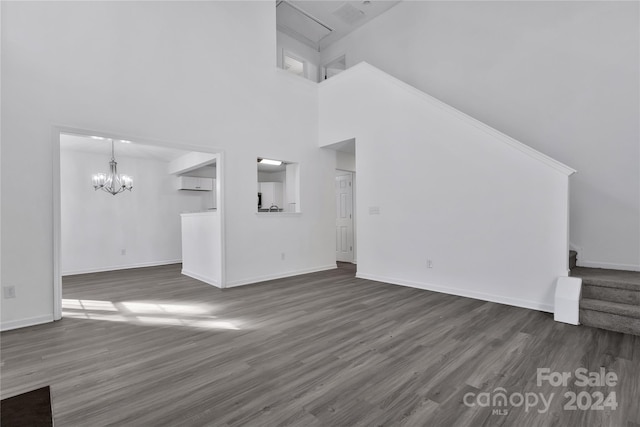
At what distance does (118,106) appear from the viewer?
12.2 ft

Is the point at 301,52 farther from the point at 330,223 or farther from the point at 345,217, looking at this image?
the point at 330,223

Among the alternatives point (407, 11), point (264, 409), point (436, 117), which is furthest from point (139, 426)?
point (407, 11)

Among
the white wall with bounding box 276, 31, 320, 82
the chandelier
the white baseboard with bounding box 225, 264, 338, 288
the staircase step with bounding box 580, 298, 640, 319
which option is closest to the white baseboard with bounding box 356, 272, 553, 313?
the staircase step with bounding box 580, 298, 640, 319

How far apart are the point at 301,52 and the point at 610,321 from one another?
812 centimetres

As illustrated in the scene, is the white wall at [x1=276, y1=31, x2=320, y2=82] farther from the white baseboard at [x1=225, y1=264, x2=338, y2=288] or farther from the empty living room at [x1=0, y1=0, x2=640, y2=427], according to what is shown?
the white baseboard at [x1=225, y1=264, x2=338, y2=288]

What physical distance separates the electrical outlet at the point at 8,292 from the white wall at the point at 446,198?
4470 millimetres

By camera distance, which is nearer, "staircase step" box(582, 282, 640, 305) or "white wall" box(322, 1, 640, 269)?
"staircase step" box(582, 282, 640, 305)

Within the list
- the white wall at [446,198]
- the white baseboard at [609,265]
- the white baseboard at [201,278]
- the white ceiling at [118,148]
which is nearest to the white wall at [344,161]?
the white wall at [446,198]


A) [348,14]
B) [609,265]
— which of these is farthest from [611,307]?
[348,14]

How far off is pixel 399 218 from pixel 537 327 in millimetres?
2294

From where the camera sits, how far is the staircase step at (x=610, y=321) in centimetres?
271

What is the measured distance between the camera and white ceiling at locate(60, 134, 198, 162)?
5484 mm

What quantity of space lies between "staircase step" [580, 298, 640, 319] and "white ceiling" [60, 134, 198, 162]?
20.0 feet

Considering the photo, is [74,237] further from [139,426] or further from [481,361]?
[481,361]
